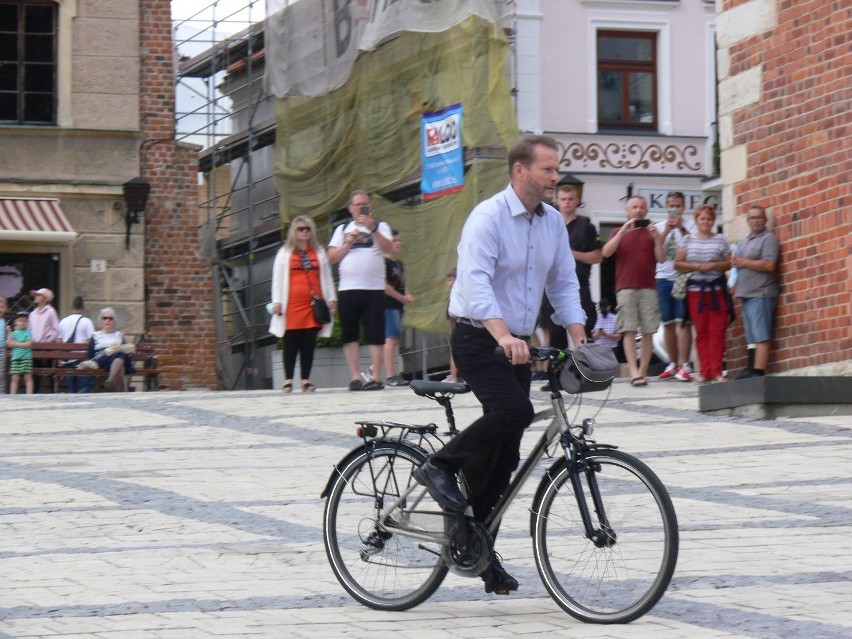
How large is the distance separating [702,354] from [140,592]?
977 centimetres

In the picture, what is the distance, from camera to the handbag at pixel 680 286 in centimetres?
1634

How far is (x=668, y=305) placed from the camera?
17.0 meters

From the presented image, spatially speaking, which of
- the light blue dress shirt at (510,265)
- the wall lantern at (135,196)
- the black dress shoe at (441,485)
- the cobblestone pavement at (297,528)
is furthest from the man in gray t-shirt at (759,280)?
the wall lantern at (135,196)

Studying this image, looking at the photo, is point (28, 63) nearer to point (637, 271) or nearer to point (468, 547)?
point (637, 271)

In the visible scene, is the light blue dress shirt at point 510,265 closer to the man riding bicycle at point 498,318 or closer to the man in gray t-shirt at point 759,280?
the man riding bicycle at point 498,318

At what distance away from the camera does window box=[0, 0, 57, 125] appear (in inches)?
1027

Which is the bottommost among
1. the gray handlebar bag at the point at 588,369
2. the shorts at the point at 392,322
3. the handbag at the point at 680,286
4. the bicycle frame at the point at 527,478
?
the bicycle frame at the point at 527,478

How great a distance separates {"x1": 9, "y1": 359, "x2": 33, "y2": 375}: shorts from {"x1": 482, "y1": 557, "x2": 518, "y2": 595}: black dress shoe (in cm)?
1476

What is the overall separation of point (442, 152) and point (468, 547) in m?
17.1

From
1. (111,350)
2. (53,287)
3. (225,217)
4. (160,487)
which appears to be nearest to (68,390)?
(111,350)

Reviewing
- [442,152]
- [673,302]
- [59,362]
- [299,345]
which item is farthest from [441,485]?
[442,152]

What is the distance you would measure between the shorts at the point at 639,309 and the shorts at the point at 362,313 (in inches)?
90.6

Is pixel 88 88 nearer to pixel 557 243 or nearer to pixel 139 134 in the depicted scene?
pixel 139 134

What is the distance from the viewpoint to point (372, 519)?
22.9 ft
